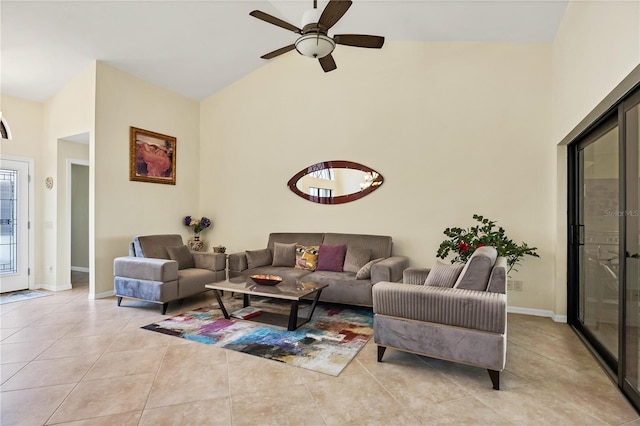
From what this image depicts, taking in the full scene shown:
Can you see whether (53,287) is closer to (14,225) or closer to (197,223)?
(14,225)

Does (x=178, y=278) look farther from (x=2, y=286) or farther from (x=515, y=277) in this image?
(x=515, y=277)

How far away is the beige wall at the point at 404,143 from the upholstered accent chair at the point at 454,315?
186cm

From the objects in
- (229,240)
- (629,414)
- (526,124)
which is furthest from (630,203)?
(229,240)

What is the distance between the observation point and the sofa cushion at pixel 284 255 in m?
5.11

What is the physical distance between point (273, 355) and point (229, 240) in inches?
140

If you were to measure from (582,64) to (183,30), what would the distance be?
15.0 feet

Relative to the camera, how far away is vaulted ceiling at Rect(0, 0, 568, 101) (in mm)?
3838

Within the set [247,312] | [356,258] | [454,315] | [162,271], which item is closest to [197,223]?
[162,271]

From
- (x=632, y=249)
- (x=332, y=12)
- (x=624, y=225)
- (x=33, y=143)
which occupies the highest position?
(x=332, y=12)

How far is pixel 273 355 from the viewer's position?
294 centimetres

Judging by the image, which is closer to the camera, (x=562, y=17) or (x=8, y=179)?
(x=562, y=17)

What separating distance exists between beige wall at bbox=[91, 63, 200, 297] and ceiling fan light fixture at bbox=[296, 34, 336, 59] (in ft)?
11.6

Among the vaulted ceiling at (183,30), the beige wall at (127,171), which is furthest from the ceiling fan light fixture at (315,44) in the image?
the beige wall at (127,171)

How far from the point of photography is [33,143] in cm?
550
